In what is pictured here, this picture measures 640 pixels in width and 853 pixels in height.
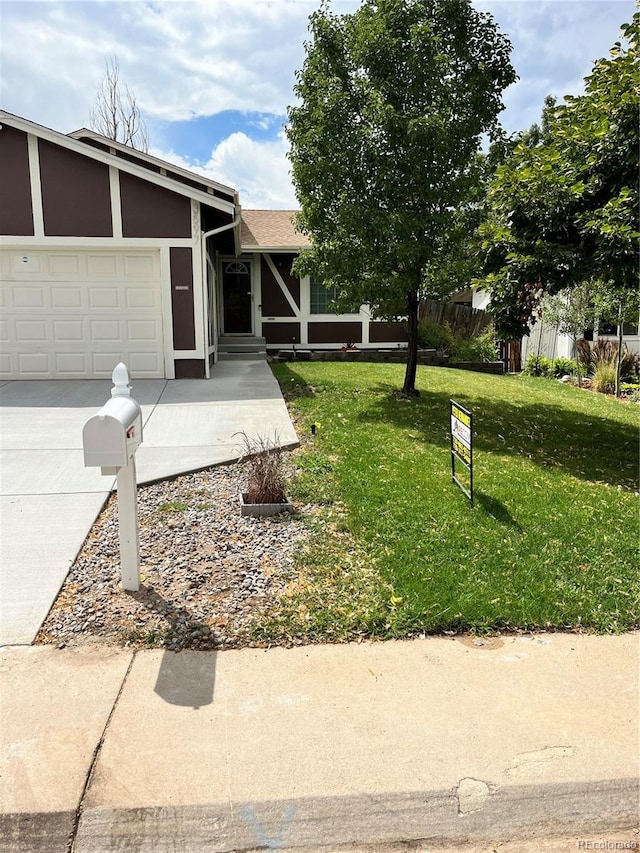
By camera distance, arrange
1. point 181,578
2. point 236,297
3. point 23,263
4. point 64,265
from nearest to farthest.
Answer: point 181,578 < point 23,263 < point 64,265 < point 236,297

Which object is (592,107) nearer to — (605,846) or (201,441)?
(201,441)

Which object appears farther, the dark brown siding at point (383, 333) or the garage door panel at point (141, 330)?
the dark brown siding at point (383, 333)

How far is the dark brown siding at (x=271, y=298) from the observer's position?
671 inches

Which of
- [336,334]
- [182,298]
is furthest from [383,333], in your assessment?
[182,298]

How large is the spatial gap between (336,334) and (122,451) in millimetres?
14499

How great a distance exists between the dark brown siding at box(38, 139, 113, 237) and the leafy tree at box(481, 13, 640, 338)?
7.35 metres

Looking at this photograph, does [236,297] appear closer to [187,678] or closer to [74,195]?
[74,195]

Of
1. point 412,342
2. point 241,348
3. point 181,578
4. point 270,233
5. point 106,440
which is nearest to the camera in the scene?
point 106,440

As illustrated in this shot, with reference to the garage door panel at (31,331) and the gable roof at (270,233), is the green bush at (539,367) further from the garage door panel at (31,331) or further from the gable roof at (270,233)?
the garage door panel at (31,331)

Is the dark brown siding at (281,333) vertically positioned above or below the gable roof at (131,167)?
below

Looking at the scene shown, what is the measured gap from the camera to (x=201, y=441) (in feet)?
23.7

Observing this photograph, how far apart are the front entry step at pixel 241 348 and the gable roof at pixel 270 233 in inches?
94.9

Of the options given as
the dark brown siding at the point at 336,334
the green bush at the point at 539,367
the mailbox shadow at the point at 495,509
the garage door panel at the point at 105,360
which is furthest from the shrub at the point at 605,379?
the garage door panel at the point at 105,360

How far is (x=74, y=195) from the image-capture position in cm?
1107
